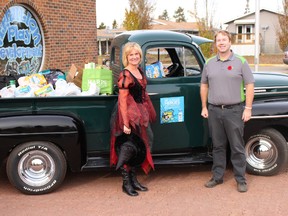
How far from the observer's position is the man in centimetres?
441

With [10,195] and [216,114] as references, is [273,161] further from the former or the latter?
[10,195]

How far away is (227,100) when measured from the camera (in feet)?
14.6

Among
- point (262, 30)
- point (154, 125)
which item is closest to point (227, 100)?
point (154, 125)

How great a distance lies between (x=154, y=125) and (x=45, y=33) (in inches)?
213

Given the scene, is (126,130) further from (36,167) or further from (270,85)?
(270,85)

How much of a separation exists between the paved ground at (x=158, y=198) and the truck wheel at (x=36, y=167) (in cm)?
13

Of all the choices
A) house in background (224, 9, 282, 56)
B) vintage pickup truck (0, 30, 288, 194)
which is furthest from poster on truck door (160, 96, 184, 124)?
house in background (224, 9, 282, 56)

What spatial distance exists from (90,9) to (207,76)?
705cm

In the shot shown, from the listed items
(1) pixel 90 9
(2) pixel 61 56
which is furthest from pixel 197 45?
(1) pixel 90 9

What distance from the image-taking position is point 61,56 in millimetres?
9836

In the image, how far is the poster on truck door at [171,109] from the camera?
4887mm

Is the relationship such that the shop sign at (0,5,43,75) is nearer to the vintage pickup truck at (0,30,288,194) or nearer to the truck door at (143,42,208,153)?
the vintage pickup truck at (0,30,288,194)

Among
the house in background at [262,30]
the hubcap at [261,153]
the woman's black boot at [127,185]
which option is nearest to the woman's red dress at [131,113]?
the woman's black boot at [127,185]

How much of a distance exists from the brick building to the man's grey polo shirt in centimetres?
514
